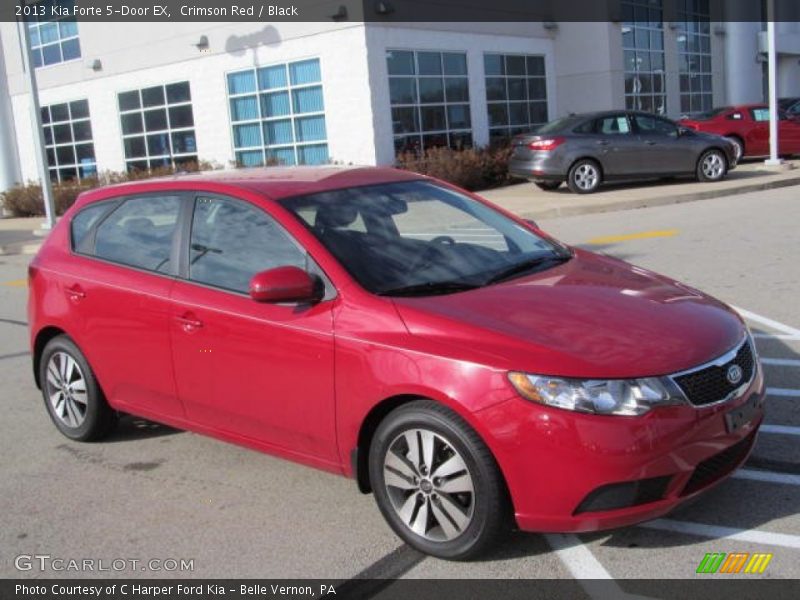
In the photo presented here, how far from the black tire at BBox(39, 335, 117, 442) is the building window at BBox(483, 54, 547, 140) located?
63.3ft

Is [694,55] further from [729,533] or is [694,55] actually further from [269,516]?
[269,516]

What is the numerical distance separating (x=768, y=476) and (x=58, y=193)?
884 inches

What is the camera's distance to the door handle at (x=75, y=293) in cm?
511

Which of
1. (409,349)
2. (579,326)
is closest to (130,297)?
(409,349)

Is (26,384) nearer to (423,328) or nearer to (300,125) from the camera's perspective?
(423,328)

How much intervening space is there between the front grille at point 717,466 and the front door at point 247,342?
1.52 m

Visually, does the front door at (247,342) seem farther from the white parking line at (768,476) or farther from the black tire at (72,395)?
the white parking line at (768,476)

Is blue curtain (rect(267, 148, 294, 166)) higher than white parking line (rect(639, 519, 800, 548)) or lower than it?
higher

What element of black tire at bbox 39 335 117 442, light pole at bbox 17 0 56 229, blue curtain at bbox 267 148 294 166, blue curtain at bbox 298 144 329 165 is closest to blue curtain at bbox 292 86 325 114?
blue curtain at bbox 298 144 329 165

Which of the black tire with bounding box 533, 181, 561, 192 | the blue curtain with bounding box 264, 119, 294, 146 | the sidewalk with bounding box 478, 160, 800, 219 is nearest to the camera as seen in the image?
the sidewalk with bounding box 478, 160, 800, 219

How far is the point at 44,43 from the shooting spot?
28219 millimetres

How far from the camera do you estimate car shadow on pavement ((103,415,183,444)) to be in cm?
544

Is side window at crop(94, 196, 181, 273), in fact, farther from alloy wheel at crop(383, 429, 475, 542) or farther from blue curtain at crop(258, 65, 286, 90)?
blue curtain at crop(258, 65, 286, 90)

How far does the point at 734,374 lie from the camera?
A: 12.0 ft
